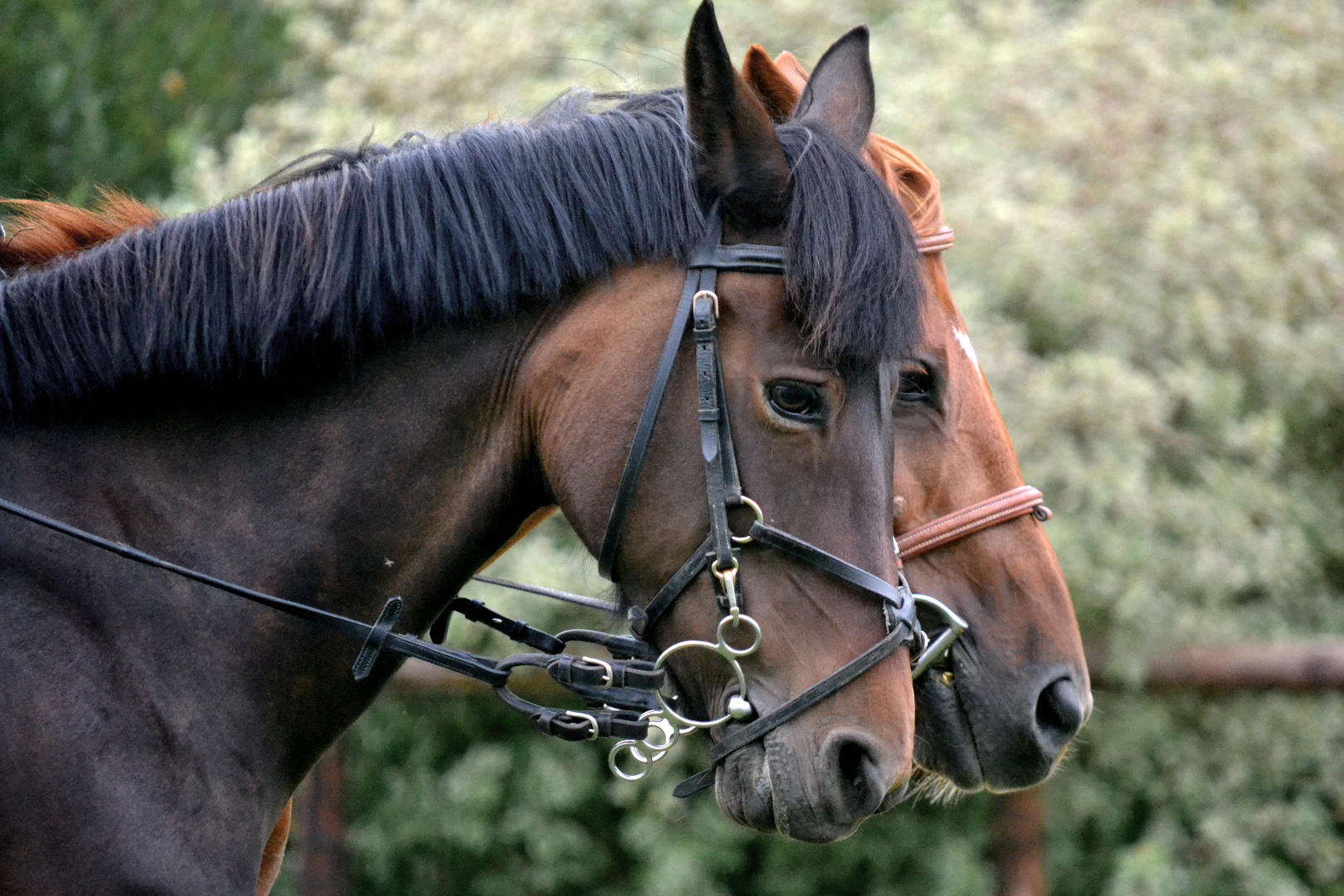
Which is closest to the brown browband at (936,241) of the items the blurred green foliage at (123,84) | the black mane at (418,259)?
the black mane at (418,259)

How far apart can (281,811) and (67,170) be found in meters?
5.47

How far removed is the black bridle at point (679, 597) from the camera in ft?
6.82

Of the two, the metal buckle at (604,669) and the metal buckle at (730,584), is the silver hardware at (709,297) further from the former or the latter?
the metal buckle at (604,669)

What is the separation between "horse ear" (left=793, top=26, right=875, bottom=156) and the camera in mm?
2715

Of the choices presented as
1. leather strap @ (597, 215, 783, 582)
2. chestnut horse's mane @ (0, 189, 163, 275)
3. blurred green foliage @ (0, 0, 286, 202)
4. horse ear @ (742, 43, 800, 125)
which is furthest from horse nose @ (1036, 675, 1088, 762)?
blurred green foliage @ (0, 0, 286, 202)

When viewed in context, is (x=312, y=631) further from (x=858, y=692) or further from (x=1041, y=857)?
(x=1041, y=857)

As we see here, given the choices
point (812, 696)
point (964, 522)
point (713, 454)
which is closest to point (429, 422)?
point (713, 454)

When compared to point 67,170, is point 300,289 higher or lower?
higher

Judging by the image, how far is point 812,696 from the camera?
207 cm

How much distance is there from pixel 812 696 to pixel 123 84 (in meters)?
6.68

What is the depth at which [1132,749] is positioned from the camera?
18.0ft

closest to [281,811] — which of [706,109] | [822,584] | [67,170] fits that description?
[822,584]

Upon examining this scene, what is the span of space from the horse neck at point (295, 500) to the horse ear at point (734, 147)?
0.44 metres

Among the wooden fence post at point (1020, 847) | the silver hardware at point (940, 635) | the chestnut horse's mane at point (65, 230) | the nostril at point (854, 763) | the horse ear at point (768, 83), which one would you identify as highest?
the chestnut horse's mane at point (65, 230)
